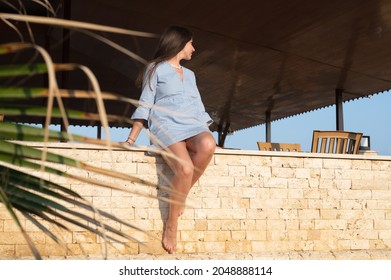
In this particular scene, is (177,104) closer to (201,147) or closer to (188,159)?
(201,147)

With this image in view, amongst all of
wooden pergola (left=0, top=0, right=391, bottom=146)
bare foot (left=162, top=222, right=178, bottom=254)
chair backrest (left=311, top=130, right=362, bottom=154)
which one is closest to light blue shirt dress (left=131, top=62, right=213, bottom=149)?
bare foot (left=162, top=222, right=178, bottom=254)

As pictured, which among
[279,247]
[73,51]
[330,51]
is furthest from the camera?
[73,51]

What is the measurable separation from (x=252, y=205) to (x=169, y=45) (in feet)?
5.57

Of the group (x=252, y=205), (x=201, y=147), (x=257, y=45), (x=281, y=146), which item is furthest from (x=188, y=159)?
(x=257, y=45)

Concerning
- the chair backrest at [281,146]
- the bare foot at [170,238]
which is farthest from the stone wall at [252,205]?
the chair backrest at [281,146]

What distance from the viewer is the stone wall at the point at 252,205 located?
4.96m

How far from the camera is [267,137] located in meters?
20.2

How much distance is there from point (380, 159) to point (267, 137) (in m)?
14.3

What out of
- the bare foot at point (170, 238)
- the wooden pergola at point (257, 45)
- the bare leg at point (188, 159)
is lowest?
the bare foot at point (170, 238)

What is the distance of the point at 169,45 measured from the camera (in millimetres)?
4641

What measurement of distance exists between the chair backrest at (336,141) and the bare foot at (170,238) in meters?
3.15

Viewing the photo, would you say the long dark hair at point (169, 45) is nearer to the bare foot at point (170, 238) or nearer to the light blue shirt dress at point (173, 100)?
the light blue shirt dress at point (173, 100)

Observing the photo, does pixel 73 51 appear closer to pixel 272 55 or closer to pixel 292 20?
pixel 272 55
